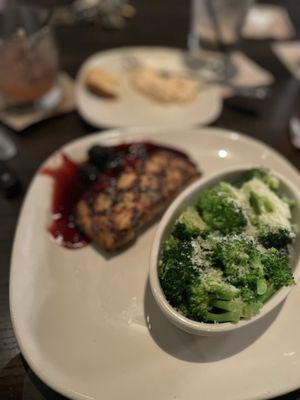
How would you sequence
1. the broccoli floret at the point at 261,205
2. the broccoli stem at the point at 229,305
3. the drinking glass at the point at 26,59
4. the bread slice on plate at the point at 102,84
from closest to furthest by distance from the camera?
1. the broccoli stem at the point at 229,305
2. the broccoli floret at the point at 261,205
3. the drinking glass at the point at 26,59
4. the bread slice on plate at the point at 102,84

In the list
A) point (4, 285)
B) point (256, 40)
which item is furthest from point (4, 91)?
point (256, 40)

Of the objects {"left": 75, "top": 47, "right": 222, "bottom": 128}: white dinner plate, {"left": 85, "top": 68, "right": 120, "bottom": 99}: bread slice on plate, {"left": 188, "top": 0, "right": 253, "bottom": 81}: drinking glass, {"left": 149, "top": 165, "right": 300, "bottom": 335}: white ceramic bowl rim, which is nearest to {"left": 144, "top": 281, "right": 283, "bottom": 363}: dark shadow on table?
{"left": 149, "top": 165, "right": 300, "bottom": 335}: white ceramic bowl rim

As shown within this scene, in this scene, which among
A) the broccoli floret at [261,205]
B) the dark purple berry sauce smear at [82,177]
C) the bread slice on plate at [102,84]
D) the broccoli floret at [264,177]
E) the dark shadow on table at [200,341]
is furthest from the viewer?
the bread slice on plate at [102,84]

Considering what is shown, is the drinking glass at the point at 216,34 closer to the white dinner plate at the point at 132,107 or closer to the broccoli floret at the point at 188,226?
the white dinner plate at the point at 132,107

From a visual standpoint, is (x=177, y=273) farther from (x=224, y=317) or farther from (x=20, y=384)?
(x=20, y=384)

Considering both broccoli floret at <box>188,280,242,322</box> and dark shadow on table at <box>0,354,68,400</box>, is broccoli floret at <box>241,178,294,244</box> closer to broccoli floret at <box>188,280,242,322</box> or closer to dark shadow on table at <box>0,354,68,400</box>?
broccoli floret at <box>188,280,242,322</box>

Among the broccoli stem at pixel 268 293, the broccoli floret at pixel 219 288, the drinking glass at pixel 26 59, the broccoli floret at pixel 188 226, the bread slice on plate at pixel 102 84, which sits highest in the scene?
the drinking glass at pixel 26 59

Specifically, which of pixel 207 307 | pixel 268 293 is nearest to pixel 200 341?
pixel 207 307

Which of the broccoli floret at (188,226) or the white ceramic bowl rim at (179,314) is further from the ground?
the broccoli floret at (188,226)

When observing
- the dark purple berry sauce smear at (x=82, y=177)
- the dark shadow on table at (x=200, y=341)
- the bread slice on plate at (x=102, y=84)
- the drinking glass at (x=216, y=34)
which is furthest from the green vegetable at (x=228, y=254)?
the drinking glass at (x=216, y=34)
